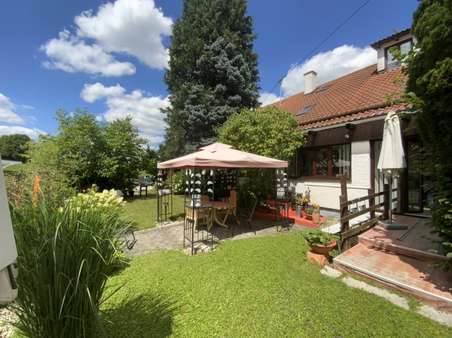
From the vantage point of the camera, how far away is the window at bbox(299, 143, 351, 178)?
8.95 m

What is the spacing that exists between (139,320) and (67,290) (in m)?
1.70

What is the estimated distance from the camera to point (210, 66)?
1580 centimetres

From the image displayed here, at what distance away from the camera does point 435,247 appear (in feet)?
14.5

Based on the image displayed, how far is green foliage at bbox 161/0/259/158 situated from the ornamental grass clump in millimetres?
14320

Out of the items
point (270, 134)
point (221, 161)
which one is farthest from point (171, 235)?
point (270, 134)

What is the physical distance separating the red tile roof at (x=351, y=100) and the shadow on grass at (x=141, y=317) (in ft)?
25.5

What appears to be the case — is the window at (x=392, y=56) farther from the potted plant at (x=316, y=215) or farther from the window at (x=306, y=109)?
the potted plant at (x=316, y=215)

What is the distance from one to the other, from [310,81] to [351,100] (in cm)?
564

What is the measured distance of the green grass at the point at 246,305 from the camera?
9.22 ft

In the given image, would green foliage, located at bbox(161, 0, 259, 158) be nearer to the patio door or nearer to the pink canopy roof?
the pink canopy roof

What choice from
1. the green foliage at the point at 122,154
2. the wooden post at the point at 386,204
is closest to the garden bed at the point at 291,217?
the wooden post at the point at 386,204

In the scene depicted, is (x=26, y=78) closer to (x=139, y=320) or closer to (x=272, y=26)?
(x=139, y=320)

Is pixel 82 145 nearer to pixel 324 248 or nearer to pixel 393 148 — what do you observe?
pixel 324 248

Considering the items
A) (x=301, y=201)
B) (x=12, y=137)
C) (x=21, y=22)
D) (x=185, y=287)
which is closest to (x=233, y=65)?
(x=301, y=201)
